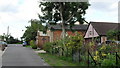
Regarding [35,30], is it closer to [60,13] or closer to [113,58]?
[60,13]

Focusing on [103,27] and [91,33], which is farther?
[103,27]

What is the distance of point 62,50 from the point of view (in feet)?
60.6

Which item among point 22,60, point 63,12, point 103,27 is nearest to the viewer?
point 22,60

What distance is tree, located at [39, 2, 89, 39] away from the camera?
68.0 ft

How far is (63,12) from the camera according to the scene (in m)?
21.8

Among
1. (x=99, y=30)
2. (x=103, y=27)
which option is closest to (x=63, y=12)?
(x=99, y=30)

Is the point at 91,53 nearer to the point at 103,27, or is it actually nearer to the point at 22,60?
the point at 22,60

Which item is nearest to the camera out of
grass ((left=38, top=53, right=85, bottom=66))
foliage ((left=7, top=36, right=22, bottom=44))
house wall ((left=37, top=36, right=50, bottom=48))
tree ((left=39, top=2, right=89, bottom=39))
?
grass ((left=38, top=53, right=85, bottom=66))

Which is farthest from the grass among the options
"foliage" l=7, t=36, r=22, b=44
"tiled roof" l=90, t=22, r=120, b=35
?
"foliage" l=7, t=36, r=22, b=44

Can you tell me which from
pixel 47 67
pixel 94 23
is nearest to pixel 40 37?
pixel 94 23

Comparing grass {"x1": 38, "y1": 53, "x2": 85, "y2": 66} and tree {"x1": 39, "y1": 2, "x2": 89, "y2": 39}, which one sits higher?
tree {"x1": 39, "y1": 2, "x2": 89, "y2": 39}

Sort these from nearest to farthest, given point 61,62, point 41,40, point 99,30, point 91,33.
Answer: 1. point 61,62
2. point 99,30
3. point 91,33
4. point 41,40

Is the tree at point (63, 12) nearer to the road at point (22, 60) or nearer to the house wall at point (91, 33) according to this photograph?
the road at point (22, 60)

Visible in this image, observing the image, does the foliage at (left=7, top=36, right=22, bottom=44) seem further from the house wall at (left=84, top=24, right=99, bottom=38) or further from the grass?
the grass
